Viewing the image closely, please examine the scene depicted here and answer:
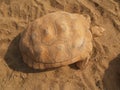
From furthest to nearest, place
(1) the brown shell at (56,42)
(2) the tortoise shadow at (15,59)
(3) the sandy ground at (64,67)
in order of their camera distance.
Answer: (2) the tortoise shadow at (15,59)
(3) the sandy ground at (64,67)
(1) the brown shell at (56,42)

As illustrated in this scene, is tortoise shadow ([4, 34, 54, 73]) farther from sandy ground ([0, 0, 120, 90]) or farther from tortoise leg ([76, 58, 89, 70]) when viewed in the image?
tortoise leg ([76, 58, 89, 70])

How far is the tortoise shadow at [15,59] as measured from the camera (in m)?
4.04

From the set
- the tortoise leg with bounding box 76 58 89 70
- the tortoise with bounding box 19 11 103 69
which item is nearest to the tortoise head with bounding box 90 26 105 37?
the tortoise with bounding box 19 11 103 69

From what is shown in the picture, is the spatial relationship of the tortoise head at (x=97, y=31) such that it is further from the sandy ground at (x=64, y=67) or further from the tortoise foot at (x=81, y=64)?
the tortoise foot at (x=81, y=64)

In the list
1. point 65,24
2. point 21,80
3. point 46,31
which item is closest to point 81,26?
point 65,24

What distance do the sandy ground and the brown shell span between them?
0.83ft

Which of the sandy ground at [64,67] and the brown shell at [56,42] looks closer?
the brown shell at [56,42]

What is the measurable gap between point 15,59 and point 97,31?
4.88 ft

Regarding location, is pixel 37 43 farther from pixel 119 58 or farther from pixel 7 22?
pixel 119 58

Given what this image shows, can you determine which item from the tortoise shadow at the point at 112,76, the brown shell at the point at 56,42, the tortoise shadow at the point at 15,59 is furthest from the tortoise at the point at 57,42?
the tortoise shadow at the point at 112,76

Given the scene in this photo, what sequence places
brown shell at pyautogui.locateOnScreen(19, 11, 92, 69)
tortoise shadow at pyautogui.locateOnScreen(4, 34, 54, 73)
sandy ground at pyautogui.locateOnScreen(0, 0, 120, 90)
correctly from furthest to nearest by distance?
tortoise shadow at pyautogui.locateOnScreen(4, 34, 54, 73), sandy ground at pyautogui.locateOnScreen(0, 0, 120, 90), brown shell at pyautogui.locateOnScreen(19, 11, 92, 69)

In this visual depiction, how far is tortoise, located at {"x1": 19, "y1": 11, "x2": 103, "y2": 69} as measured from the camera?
369 centimetres

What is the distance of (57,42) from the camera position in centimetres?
368

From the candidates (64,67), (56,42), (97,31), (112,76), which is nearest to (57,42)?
(56,42)
